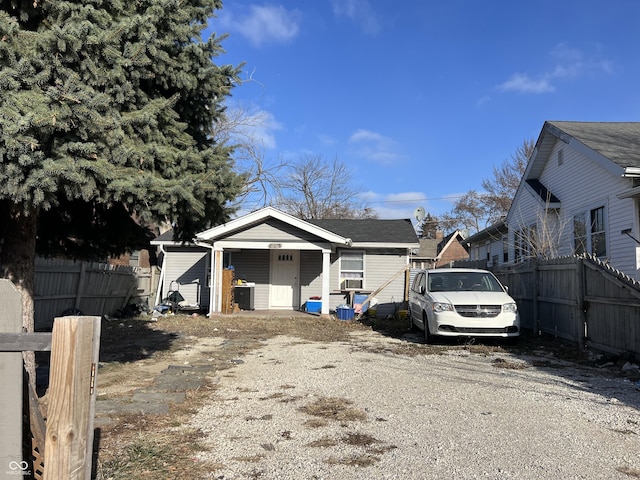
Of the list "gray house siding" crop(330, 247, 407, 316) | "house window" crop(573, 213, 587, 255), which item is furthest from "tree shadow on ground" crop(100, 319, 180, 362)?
"house window" crop(573, 213, 587, 255)

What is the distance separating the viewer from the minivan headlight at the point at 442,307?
383 inches

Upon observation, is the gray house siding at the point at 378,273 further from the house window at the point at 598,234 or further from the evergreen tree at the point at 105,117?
the evergreen tree at the point at 105,117

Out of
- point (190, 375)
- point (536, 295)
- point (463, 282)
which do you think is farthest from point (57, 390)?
point (536, 295)

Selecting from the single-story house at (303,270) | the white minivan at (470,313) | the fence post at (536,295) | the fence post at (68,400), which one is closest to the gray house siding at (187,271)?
the single-story house at (303,270)

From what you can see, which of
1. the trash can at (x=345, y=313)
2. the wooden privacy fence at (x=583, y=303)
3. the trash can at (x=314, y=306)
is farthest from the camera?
the trash can at (x=314, y=306)

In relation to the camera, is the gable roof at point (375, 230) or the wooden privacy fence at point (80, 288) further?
the gable roof at point (375, 230)

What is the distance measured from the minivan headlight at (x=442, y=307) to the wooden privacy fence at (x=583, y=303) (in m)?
2.31

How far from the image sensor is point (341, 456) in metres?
3.84

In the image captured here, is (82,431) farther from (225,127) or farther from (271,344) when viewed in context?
(225,127)

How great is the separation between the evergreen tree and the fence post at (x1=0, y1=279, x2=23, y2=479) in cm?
187

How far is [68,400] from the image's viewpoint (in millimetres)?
2250

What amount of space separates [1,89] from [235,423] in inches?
140

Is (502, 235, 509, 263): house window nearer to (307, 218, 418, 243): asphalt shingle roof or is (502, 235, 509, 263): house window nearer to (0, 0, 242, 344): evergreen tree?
(307, 218, 418, 243): asphalt shingle roof

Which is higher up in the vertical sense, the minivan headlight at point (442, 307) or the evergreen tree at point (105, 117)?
the evergreen tree at point (105, 117)
